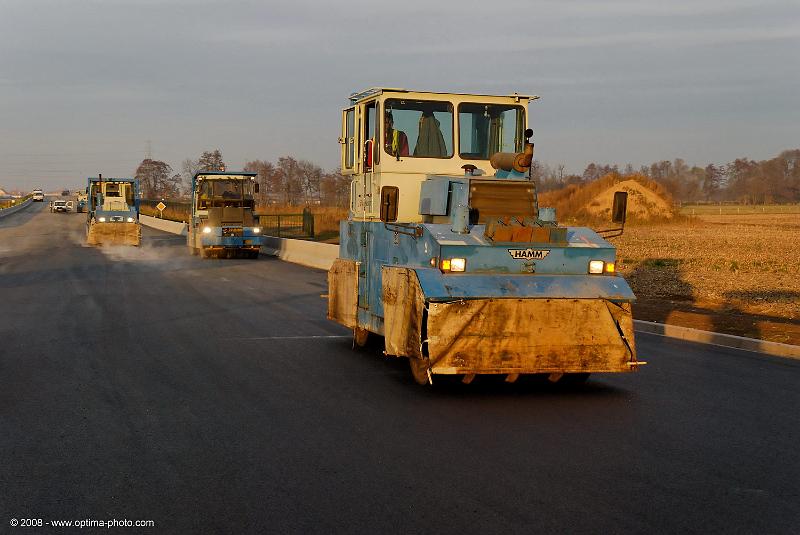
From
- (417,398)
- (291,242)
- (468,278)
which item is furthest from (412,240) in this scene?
(291,242)

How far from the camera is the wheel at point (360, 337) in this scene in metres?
12.3

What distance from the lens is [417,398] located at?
9172 mm

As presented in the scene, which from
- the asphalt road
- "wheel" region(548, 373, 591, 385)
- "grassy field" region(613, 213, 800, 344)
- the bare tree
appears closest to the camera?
the asphalt road

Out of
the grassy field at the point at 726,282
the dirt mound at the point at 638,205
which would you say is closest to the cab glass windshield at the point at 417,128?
the grassy field at the point at 726,282

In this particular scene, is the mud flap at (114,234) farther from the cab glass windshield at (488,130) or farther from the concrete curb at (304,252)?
the cab glass windshield at (488,130)

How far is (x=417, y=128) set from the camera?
457 inches

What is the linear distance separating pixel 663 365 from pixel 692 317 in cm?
494

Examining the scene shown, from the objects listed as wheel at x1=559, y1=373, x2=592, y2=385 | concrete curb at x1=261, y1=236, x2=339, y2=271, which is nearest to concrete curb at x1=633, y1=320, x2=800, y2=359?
wheel at x1=559, y1=373, x2=592, y2=385

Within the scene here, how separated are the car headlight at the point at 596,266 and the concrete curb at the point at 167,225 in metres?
44.9

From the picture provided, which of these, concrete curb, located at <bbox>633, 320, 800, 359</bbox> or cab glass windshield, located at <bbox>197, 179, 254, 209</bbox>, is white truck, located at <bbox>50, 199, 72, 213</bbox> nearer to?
cab glass windshield, located at <bbox>197, 179, 254, 209</bbox>

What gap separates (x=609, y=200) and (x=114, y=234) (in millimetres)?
49757

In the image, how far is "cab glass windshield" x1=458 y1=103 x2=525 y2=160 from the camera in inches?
463

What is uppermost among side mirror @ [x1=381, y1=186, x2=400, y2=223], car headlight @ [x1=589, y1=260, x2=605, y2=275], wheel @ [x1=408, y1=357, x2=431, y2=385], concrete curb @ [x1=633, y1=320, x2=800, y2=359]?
side mirror @ [x1=381, y1=186, x2=400, y2=223]

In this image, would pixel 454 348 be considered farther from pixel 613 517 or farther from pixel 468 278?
pixel 613 517
